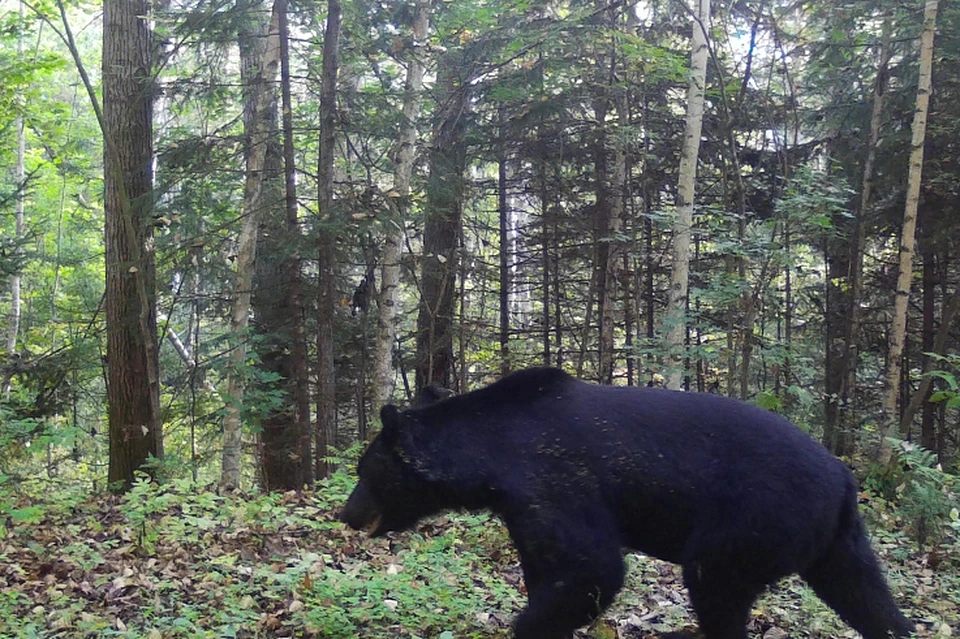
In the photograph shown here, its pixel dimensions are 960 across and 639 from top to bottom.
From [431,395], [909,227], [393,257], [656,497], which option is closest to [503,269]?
[393,257]

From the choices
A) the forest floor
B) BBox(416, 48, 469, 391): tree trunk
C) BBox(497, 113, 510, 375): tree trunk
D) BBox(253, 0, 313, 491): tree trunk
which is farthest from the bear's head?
BBox(497, 113, 510, 375): tree trunk

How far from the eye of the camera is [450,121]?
523 inches

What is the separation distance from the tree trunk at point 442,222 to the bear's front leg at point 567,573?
6.69m

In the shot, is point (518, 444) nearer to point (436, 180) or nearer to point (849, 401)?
point (436, 180)

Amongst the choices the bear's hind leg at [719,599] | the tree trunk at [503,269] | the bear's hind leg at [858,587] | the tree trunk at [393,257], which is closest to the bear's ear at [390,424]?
the bear's hind leg at [719,599]

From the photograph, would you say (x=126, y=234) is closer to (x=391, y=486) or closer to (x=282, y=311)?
(x=282, y=311)

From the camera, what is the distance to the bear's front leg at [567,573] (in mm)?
4145

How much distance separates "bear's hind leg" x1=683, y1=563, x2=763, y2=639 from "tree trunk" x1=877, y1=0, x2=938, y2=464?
24.8 ft

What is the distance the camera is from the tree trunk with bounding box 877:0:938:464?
10.9m

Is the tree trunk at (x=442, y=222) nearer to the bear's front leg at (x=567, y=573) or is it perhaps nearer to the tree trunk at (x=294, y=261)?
the tree trunk at (x=294, y=261)

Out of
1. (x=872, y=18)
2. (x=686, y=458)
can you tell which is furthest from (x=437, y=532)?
(x=872, y=18)

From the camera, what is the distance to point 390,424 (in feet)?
15.8

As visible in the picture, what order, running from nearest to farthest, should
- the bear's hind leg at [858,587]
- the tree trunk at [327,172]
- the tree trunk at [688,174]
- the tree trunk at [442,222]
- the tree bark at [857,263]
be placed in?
the bear's hind leg at [858,587]
the tree trunk at [327,172]
the tree trunk at [688,174]
the tree trunk at [442,222]
the tree bark at [857,263]

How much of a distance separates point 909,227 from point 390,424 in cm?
946
